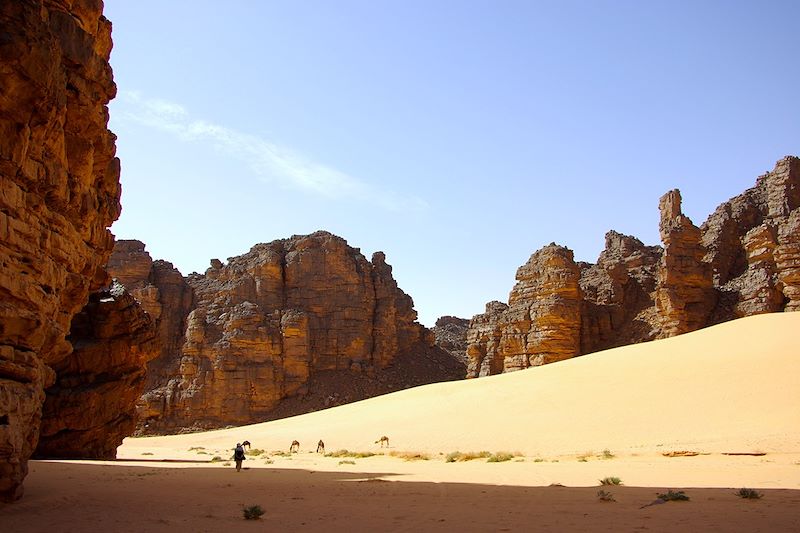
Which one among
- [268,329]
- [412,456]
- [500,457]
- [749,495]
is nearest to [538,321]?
[268,329]

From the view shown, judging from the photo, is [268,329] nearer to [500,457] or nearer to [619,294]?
[619,294]

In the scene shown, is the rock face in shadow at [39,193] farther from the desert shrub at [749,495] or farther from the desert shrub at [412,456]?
the desert shrub at [412,456]

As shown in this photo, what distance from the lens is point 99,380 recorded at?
73.5 ft

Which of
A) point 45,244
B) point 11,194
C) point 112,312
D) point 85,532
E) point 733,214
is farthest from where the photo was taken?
point 733,214

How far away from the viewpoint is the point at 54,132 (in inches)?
439

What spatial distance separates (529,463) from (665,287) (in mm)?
33601

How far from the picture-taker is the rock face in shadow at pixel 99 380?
21078 millimetres

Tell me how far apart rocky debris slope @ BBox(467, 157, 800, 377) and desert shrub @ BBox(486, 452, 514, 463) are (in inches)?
1154

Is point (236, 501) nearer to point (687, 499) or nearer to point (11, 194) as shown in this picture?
point (11, 194)

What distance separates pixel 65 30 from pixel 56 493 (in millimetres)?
8668

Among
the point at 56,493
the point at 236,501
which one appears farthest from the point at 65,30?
the point at 236,501

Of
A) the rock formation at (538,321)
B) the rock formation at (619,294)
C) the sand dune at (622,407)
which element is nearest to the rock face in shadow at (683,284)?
the rock formation at (619,294)

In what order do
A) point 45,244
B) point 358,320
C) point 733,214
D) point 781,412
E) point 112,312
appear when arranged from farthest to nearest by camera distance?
1. point 358,320
2. point 733,214
3. point 112,312
4. point 781,412
5. point 45,244

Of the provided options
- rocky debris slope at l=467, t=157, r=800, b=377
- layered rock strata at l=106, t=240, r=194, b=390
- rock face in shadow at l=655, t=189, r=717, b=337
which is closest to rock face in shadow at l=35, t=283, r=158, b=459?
rocky debris slope at l=467, t=157, r=800, b=377
